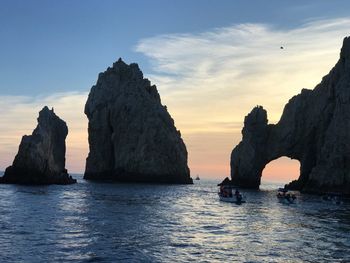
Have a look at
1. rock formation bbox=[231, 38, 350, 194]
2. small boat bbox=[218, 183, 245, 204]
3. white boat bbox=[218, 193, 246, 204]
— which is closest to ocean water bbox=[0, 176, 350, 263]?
white boat bbox=[218, 193, 246, 204]

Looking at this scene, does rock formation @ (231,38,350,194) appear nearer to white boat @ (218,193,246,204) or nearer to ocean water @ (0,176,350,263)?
white boat @ (218,193,246,204)

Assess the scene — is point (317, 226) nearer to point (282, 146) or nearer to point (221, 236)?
point (221, 236)

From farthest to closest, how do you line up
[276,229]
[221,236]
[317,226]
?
[317,226] < [276,229] < [221,236]

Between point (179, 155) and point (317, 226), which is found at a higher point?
point (179, 155)

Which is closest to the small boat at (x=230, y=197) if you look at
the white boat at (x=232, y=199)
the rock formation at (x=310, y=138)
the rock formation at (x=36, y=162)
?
the white boat at (x=232, y=199)

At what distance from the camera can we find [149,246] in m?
31.7

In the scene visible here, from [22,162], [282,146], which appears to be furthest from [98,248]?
[282,146]

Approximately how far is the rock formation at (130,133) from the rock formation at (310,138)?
22714 mm

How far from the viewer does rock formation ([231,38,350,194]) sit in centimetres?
10138

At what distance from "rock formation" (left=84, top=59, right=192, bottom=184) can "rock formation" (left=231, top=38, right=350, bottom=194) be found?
22.7 m

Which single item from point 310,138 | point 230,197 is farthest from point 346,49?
point 230,197

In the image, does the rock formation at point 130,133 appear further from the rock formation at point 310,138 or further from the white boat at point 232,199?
the white boat at point 232,199

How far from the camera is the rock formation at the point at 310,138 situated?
101m

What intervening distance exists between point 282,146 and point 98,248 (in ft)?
347
